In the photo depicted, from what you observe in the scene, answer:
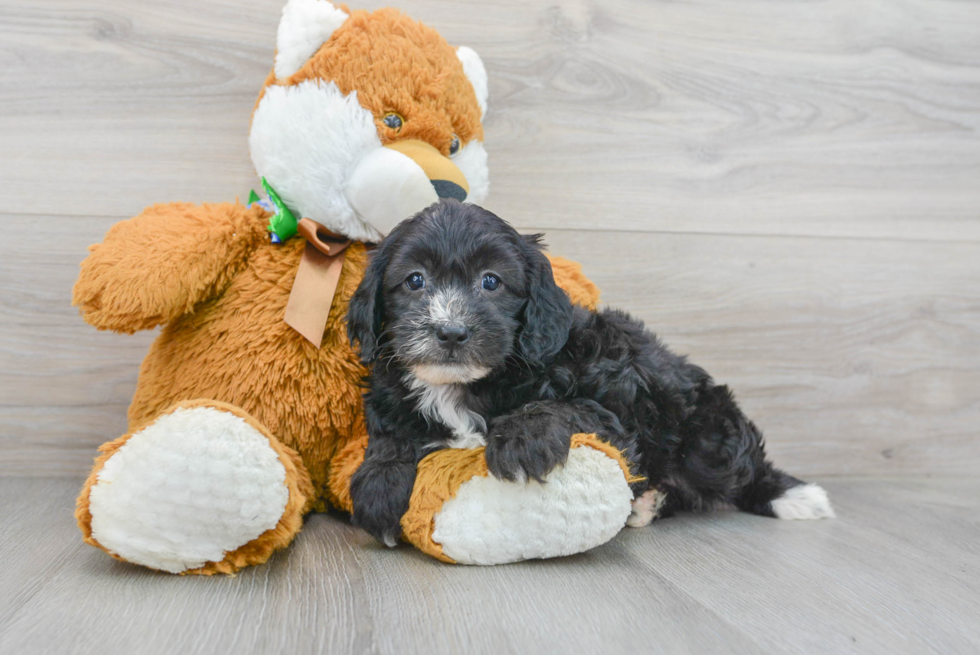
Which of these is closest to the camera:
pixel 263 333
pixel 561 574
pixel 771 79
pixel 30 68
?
pixel 561 574

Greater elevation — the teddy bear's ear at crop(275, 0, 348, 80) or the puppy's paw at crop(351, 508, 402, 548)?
the teddy bear's ear at crop(275, 0, 348, 80)

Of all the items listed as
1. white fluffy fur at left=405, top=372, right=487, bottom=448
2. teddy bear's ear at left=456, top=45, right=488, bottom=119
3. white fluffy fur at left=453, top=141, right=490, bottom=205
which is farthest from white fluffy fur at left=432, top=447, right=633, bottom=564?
teddy bear's ear at left=456, top=45, right=488, bottom=119

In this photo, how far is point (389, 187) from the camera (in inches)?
54.7

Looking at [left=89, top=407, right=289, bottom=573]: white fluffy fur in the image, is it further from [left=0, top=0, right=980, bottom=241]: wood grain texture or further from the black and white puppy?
[left=0, top=0, right=980, bottom=241]: wood grain texture

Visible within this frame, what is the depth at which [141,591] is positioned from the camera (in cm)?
109

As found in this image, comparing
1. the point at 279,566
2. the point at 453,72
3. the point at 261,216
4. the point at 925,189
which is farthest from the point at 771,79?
the point at 279,566

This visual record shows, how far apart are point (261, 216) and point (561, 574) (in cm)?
96

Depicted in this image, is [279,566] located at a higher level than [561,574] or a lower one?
lower

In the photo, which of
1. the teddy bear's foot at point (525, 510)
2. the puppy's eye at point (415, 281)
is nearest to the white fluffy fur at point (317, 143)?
the puppy's eye at point (415, 281)

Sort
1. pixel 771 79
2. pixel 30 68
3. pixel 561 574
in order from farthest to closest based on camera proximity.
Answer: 1. pixel 771 79
2. pixel 30 68
3. pixel 561 574

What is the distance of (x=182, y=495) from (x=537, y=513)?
1.86 feet

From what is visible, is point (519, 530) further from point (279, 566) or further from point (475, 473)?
point (279, 566)

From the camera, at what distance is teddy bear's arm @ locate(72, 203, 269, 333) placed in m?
1.33

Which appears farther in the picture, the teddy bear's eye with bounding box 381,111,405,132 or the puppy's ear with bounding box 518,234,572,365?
the teddy bear's eye with bounding box 381,111,405,132
